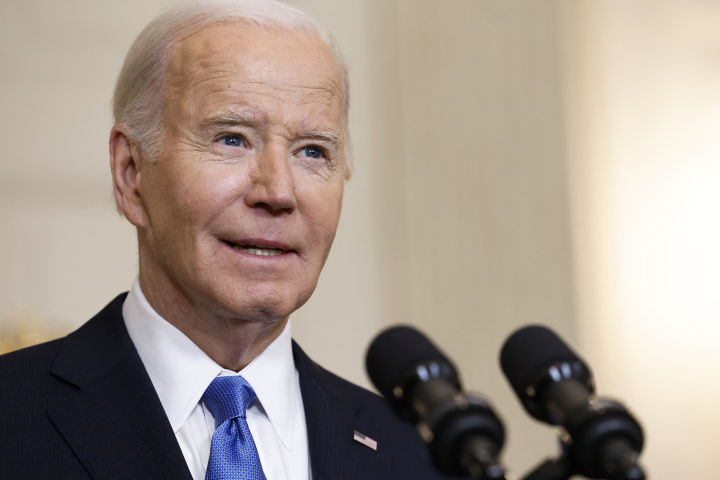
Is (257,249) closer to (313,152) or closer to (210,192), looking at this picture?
(210,192)

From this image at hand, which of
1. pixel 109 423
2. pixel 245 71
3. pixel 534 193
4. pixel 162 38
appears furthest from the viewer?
pixel 534 193

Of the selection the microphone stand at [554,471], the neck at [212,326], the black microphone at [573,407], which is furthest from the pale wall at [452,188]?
the microphone stand at [554,471]

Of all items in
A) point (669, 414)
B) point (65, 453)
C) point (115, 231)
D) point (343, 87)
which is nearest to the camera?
point (65, 453)

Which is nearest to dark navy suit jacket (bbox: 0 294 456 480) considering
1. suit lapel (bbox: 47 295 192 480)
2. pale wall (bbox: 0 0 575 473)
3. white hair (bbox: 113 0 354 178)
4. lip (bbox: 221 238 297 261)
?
suit lapel (bbox: 47 295 192 480)

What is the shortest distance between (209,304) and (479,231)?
8.60 feet

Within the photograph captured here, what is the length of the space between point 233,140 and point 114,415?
629 mm

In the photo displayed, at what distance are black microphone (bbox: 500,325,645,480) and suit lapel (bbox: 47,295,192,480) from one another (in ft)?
2.51

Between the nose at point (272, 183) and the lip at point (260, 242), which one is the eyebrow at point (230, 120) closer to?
the nose at point (272, 183)

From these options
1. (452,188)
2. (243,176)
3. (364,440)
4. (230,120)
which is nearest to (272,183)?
(243,176)

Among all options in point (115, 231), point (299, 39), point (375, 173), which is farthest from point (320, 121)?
point (375, 173)

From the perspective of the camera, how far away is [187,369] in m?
1.74

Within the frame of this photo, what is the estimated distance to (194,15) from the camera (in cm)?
187

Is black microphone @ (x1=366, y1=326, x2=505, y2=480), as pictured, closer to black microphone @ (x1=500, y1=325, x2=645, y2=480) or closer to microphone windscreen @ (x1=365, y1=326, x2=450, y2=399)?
microphone windscreen @ (x1=365, y1=326, x2=450, y2=399)

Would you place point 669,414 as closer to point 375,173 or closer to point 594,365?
point 594,365
